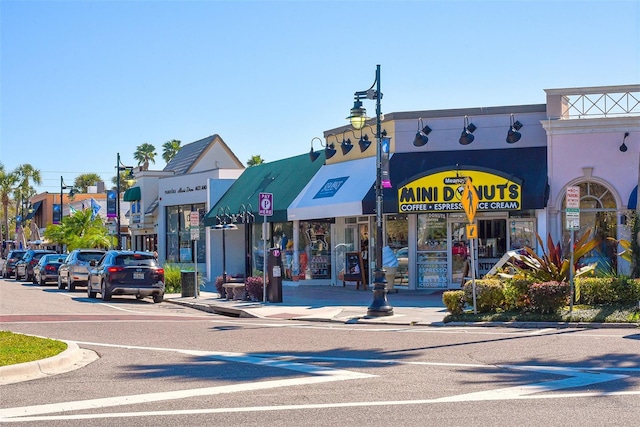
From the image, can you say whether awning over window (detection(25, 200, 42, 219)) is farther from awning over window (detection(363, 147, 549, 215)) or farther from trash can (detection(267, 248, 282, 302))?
trash can (detection(267, 248, 282, 302))

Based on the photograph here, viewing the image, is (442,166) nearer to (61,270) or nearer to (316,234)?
(316,234)

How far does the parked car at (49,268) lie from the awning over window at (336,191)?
12.6m

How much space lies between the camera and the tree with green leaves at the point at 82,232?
54.7 meters

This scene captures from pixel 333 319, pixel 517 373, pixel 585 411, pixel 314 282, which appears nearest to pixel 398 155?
→ pixel 314 282

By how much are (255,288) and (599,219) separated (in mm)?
10397

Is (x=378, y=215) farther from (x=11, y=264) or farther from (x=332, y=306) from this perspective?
(x=11, y=264)

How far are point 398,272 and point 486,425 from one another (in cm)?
2073

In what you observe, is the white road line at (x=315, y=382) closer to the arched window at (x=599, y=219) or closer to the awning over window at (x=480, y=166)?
the awning over window at (x=480, y=166)

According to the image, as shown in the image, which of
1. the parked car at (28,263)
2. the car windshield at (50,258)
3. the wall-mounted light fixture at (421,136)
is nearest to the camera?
the wall-mounted light fixture at (421,136)

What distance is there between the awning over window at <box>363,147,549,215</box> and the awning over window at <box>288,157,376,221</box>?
799mm

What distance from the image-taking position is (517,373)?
1095 centimetres

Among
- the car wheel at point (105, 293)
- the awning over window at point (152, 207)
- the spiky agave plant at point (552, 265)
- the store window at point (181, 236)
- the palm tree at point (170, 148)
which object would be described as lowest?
the car wheel at point (105, 293)

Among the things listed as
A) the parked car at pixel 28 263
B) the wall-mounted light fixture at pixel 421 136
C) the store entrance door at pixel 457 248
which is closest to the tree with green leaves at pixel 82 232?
the parked car at pixel 28 263

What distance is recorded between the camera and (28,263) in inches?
1674
